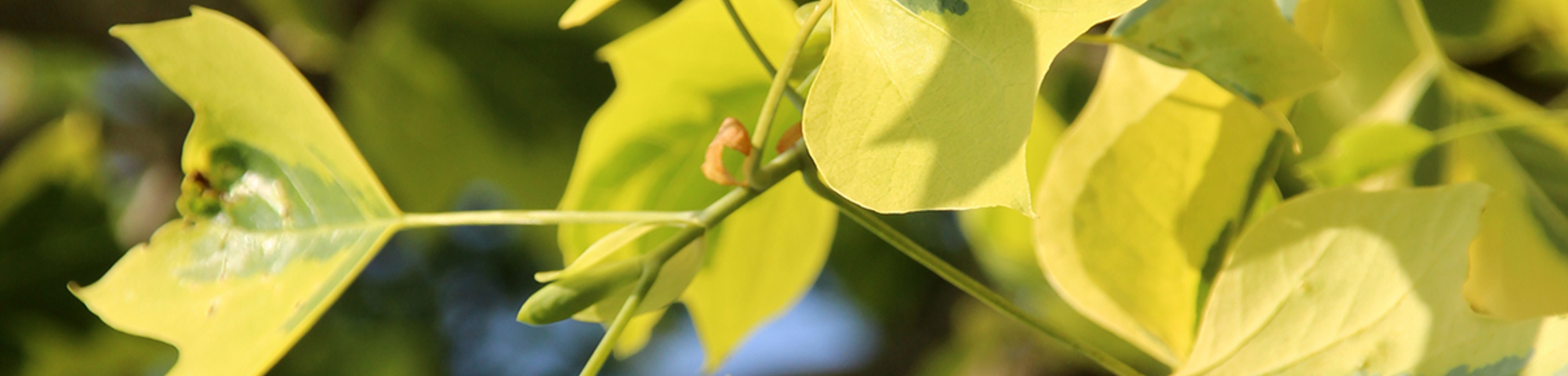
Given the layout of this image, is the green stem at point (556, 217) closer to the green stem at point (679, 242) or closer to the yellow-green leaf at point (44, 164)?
the green stem at point (679, 242)

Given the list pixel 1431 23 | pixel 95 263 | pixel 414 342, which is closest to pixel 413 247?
pixel 414 342

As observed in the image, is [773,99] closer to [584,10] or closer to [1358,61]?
[584,10]

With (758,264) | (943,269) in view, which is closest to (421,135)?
(758,264)

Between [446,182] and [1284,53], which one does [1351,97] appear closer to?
[1284,53]

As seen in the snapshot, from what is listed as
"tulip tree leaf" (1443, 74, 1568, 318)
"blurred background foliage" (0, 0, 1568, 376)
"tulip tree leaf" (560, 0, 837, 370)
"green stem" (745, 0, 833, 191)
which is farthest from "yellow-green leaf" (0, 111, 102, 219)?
"tulip tree leaf" (1443, 74, 1568, 318)

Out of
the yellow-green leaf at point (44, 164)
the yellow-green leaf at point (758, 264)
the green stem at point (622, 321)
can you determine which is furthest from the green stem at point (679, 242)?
the yellow-green leaf at point (44, 164)

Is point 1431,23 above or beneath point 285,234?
beneath

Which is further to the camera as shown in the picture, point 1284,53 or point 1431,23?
point 1431,23
